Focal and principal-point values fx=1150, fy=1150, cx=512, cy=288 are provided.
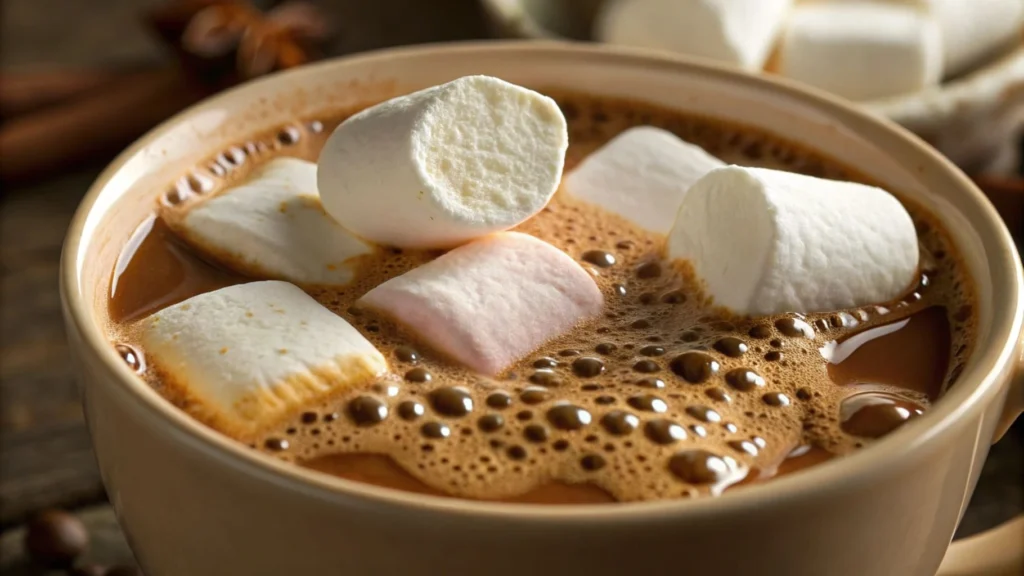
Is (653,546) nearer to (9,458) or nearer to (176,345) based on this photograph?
(176,345)

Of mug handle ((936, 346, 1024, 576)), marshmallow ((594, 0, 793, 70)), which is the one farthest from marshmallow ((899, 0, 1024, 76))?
mug handle ((936, 346, 1024, 576))

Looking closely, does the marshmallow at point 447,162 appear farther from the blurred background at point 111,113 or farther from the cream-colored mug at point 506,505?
the blurred background at point 111,113

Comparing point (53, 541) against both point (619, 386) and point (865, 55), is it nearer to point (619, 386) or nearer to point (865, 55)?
point (619, 386)

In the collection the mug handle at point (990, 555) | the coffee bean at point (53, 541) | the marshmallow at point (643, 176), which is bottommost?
the coffee bean at point (53, 541)

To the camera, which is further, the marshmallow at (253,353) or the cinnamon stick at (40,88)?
the cinnamon stick at (40,88)

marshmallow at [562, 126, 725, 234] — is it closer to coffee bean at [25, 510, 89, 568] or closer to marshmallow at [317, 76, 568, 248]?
marshmallow at [317, 76, 568, 248]

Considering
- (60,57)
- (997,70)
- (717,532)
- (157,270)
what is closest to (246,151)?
(157,270)

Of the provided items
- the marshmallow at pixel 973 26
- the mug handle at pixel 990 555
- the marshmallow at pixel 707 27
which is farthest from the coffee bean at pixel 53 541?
the marshmallow at pixel 973 26
